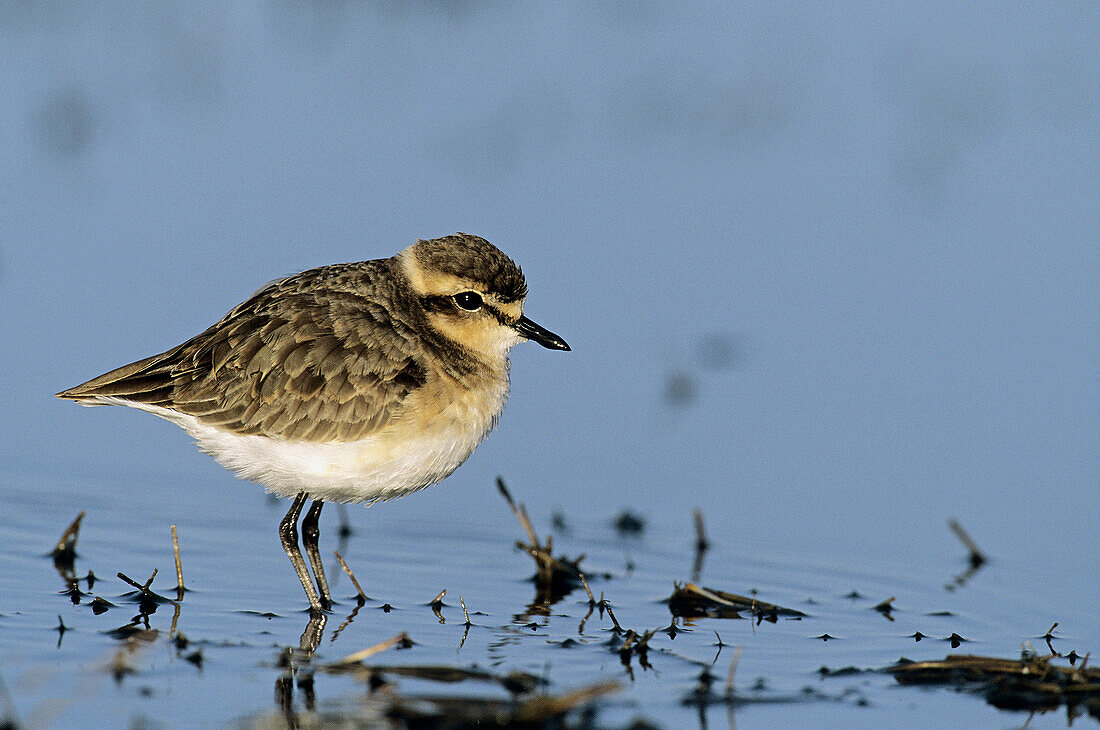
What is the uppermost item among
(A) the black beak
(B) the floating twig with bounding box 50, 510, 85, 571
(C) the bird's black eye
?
(C) the bird's black eye

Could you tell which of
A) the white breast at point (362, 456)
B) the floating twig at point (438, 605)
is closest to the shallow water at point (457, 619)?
the floating twig at point (438, 605)

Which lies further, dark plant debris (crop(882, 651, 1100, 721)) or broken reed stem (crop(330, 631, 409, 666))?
dark plant debris (crop(882, 651, 1100, 721))

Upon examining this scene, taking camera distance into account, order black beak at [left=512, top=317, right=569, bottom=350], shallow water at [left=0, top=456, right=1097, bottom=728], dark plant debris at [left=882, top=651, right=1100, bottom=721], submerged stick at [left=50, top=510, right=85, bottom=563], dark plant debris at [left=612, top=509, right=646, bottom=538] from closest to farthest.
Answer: shallow water at [left=0, top=456, right=1097, bottom=728]
dark plant debris at [left=882, top=651, right=1100, bottom=721]
submerged stick at [left=50, top=510, right=85, bottom=563]
black beak at [left=512, top=317, right=569, bottom=350]
dark plant debris at [left=612, top=509, right=646, bottom=538]

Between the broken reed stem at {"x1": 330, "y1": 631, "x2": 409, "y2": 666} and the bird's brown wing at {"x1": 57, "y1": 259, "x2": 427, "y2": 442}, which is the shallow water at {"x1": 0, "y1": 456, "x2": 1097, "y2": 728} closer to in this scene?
the broken reed stem at {"x1": 330, "y1": 631, "x2": 409, "y2": 666}

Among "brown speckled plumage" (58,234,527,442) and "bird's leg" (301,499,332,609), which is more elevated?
"brown speckled plumage" (58,234,527,442)

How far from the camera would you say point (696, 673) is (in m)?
5.85

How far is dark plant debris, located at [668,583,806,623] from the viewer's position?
6.96 m

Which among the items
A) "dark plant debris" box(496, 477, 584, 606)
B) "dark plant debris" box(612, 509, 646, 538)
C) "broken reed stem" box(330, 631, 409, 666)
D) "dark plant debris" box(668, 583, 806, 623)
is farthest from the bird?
"dark plant debris" box(612, 509, 646, 538)

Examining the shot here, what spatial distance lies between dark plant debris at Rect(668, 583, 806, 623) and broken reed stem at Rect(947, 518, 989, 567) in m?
1.40

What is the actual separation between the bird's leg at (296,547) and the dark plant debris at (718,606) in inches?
75.2

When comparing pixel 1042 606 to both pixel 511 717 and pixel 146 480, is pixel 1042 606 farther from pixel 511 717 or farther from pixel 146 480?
pixel 146 480

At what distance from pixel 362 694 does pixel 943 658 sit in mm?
2781

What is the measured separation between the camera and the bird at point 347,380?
6.87 metres

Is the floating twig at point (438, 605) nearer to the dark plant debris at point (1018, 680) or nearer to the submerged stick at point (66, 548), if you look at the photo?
the submerged stick at point (66, 548)
